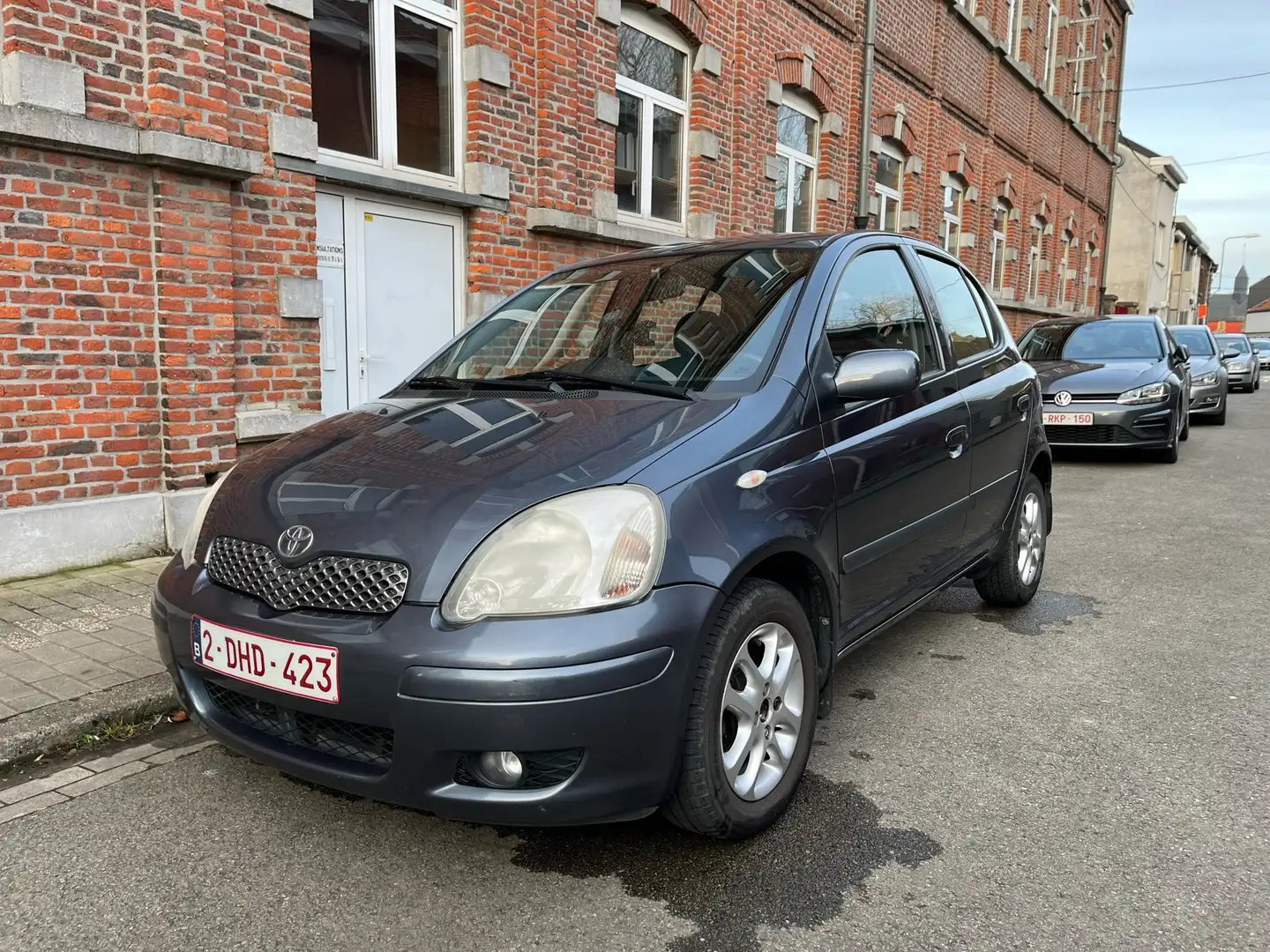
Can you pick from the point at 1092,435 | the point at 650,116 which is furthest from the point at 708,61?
the point at 1092,435

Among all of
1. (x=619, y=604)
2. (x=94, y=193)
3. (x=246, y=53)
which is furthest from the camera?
(x=246, y=53)

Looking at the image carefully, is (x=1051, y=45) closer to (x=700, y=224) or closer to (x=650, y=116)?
(x=700, y=224)

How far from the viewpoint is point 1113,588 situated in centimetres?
533

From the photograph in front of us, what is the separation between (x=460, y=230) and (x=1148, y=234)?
166 feet

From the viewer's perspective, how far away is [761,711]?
8.44 feet

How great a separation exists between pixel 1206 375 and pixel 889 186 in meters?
5.94

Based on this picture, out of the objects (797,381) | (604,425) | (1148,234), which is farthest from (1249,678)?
(1148,234)

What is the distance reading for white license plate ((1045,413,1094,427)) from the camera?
33.0ft

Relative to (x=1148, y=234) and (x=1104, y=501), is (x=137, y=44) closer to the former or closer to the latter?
(x=1104, y=501)

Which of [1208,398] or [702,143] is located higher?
[702,143]

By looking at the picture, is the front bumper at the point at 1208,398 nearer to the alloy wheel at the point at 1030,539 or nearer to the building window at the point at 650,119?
the building window at the point at 650,119

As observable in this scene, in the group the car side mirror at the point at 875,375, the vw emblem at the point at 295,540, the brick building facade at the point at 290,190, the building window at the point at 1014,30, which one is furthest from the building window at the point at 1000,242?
the vw emblem at the point at 295,540

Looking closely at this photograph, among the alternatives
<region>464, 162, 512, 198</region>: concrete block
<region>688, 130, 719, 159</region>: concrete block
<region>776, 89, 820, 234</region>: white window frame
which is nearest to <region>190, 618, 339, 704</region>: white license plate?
<region>464, 162, 512, 198</region>: concrete block

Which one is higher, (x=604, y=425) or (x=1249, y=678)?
(x=604, y=425)
